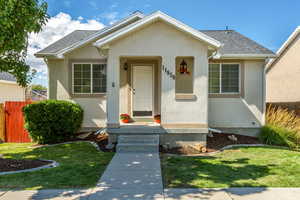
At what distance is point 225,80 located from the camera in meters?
10.0

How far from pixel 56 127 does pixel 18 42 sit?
414cm

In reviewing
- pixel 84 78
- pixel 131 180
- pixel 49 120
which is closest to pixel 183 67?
pixel 84 78

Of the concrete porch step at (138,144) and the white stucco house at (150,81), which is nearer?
the concrete porch step at (138,144)

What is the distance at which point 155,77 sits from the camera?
10.3 m

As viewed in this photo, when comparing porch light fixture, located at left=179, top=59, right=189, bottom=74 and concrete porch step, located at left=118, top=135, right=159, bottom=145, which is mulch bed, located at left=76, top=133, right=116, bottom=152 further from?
porch light fixture, located at left=179, top=59, right=189, bottom=74

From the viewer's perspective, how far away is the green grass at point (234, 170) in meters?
4.46

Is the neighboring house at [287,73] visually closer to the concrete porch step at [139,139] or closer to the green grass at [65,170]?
the concrete porch step at [139,139]

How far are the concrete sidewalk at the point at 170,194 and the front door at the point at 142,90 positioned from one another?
6.25 m

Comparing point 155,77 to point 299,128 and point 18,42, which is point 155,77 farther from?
point 299,128

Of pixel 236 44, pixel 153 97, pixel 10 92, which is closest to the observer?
pixel 153 97

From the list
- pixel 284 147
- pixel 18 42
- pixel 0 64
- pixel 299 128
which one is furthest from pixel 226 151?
pixel 0 64

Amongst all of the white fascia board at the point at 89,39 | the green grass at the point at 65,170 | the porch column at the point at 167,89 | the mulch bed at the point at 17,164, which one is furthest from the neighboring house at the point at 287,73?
the mulch bed at the point at 17,164

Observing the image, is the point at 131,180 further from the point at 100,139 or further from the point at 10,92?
the point at 10,92

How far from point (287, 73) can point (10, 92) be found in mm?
20060
